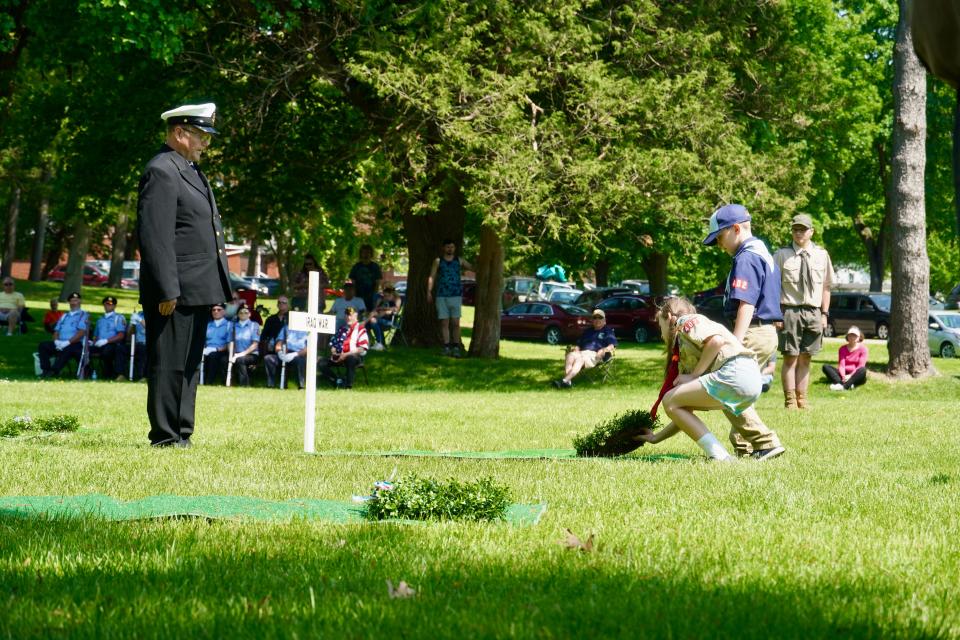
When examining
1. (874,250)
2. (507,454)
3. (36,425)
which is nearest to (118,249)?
(874,250)

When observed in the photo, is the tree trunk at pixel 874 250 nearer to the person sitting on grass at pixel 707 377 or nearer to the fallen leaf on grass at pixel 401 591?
the person sitting on grass at pixel 707 377

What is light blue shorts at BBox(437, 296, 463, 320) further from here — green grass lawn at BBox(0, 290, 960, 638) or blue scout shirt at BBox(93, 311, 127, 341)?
green grass lawn at BBox(0, 290, 960, 638)

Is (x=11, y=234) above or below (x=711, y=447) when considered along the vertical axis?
above

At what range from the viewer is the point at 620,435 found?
8.55 metres

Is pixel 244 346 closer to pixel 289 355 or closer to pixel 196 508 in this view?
pixel 289 355

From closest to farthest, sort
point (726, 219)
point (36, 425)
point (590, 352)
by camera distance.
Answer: point (726, 219) < point (36, 425) < point (590, 352)

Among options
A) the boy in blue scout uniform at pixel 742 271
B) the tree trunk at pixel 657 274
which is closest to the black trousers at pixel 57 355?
the boy in blue scout uniform at pixel 742 271

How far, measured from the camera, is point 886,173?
1816 inches

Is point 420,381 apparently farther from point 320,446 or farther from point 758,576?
point 758,576

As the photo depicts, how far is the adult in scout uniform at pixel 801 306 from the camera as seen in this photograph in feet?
43.4

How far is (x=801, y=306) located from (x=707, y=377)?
18.8 ft

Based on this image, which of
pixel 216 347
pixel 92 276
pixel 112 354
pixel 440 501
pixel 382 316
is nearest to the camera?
pixel 440 501

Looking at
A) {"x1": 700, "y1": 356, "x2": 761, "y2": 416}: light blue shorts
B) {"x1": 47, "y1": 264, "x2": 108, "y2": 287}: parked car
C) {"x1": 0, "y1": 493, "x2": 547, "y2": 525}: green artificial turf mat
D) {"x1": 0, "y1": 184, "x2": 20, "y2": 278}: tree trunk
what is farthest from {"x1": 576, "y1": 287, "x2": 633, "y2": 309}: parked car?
{"x1": 0, "y1": 493, "x2": 547, "y2": 525}: green artificial turf mat

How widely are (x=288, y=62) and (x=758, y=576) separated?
1714cm
